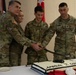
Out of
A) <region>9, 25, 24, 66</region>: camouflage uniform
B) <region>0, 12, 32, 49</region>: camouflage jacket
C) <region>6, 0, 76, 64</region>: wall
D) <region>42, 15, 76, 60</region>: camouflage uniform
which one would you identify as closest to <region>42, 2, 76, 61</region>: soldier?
<region>42, 15, 76, 60</region>: camouflage uniform

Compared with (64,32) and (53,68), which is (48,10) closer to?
(64,32)

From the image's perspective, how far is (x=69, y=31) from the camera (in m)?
2.65

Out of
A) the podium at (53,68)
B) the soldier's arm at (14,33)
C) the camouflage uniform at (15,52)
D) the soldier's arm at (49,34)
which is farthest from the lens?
the soldier's arm at (49,34)

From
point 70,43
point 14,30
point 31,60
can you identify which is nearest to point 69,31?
point 70,43

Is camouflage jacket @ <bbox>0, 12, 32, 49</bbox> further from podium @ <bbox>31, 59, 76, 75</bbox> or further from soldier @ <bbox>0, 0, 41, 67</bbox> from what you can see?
podium @ <bbox>31, 59, 76, 75</bbox>

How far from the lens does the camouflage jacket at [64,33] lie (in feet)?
8.68

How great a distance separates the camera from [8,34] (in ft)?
7.38

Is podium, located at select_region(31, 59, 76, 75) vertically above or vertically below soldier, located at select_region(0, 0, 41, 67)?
below

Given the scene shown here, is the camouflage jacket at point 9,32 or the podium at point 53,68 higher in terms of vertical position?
the camouflage jacket at point 9,32

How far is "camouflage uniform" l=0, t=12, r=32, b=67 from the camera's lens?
217cm

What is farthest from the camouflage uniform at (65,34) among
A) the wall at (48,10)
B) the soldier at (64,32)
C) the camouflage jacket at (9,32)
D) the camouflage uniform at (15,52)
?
the wall at (48,10)

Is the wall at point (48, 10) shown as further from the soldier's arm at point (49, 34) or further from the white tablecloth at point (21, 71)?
the white tablecloth at point (21, 71)

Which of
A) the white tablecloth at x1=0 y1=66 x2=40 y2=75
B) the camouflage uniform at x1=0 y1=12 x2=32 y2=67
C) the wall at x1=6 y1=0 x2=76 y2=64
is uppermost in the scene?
the wall at x1=6 y1=0 x2=76 y2=64

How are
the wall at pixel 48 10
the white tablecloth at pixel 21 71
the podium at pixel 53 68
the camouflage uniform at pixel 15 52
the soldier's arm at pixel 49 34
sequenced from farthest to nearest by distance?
the wall at pixel 48 10 → the soldier's arm at pixel 49 34 → the camouflage uniform at pixel 15 52 → the white tablecloth at pixel 21 71 → the podium at pixel 53 68
